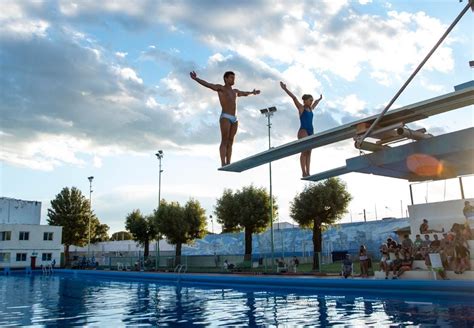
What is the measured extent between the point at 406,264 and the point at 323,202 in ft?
54.8

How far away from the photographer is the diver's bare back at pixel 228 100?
399 inches

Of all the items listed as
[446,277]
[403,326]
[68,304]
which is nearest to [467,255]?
[446,277]

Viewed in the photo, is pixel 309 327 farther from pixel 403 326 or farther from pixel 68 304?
pixel 68 304

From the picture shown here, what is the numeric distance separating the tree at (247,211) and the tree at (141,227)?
577 inches

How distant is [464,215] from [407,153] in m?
5.92

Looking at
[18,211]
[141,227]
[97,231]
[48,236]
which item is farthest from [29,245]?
[97,231]

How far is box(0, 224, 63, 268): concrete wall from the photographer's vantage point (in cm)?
4738

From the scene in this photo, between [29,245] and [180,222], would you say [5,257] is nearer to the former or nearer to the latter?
[29,245]

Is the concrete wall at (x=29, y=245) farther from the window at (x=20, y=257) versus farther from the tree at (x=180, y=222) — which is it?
the tree at (x=180, y=222)

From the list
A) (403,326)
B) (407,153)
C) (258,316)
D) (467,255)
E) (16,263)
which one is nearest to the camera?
(403,326)

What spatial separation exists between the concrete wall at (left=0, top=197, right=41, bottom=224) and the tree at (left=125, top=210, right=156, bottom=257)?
48.2ft

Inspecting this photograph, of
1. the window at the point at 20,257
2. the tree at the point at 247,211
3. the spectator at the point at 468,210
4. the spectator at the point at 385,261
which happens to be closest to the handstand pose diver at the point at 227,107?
the spectator at the point at 385,261

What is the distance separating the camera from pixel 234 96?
10.3 m

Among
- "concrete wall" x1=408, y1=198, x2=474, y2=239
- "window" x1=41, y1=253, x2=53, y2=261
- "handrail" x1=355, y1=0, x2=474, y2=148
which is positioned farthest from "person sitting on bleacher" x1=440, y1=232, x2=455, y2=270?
"window" x1=41, y1=253, x2=53, y2=261
